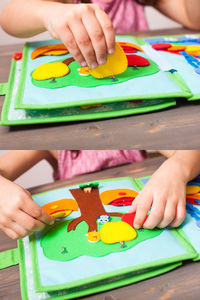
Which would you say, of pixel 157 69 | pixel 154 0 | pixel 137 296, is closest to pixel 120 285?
pixel 137 296

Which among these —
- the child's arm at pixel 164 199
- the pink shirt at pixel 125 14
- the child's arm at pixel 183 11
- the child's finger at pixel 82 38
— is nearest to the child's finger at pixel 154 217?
the child's arm at pixel 164 199

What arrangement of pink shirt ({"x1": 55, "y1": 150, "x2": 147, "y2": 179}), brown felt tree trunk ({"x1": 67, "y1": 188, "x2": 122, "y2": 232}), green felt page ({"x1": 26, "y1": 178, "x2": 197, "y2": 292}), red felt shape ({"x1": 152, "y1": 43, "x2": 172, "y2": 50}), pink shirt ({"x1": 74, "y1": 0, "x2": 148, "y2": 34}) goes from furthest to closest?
pink shirt ({"x1": 74, "y1": 0, "x2": 148, "y2": 34})
pink shirt ({"x1": 55, "y1": 150, "x2": 147, "y2": 179})
red felt shape ({"x1": 152, "y1": 43, "x2": 172, "y2": 50})
brown felt tree trunk ({"x1": 67, "y1": 188, "x2": 122, "y2": 232})
green felt page ({"x1": 26, "y1": 178, "x2": 197, "y2": 292})

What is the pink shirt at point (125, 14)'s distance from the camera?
0.91 metres

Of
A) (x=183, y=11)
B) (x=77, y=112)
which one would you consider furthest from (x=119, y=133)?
(x=183, y=11)

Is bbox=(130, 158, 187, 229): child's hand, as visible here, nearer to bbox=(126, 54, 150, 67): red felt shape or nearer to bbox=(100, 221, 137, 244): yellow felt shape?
bbox=(100, 221, 137, 244): yellow felt shape

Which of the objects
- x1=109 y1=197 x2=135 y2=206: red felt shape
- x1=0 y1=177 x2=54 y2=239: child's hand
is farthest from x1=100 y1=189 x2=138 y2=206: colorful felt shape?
x1=0 y1=177 x2=54 y2=239: child's hand

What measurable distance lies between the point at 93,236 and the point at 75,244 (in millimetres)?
27

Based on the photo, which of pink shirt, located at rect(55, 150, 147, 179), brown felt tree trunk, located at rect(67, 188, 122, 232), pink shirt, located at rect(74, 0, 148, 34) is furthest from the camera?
pink shirt, located at rect(74, 0, 148, 34)

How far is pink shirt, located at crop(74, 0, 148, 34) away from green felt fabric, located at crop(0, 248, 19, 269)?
667 millimetres

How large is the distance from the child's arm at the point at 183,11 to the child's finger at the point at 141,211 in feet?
1.54

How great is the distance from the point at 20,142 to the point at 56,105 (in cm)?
6

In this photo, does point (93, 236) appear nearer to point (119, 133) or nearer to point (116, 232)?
point (116, 232)

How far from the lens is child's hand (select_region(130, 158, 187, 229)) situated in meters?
0.46

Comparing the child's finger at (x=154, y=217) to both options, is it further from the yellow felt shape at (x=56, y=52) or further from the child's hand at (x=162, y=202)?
the yellow felt shape at (x=56, y=52)
